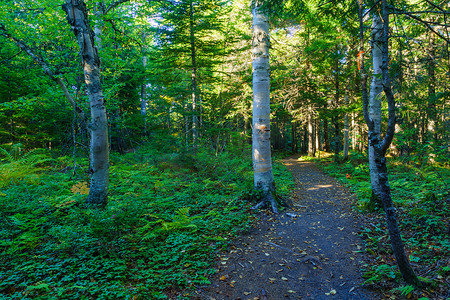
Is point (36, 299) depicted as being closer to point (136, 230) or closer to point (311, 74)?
point (136, 230)

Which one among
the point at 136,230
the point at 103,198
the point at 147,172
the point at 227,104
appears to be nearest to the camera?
the point at 136,230

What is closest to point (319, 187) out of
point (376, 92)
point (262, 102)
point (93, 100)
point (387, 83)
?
point (376, 92)

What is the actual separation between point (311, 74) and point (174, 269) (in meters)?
14.5

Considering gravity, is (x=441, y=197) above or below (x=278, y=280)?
above

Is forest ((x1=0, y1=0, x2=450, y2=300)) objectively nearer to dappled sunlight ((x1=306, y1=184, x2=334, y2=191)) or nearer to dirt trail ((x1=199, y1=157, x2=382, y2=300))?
dirt trail ((x1=199, y1=157, x2=382, y2=300))

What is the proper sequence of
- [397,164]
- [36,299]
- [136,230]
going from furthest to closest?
[397,164]
[136,230]
[36,299]

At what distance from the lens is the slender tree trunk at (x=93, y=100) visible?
4469 mm

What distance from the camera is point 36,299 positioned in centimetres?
218

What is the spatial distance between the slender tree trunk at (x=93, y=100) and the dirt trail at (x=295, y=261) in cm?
320

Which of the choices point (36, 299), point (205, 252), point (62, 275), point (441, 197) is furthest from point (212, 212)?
point (441, 197)

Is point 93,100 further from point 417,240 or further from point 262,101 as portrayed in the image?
point 417,240

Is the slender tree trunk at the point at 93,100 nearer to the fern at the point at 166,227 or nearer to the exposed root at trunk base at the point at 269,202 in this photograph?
the fern at the point at 166,227

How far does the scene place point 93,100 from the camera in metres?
4.65

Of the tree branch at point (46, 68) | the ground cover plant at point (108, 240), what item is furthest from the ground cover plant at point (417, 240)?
the tree branch at point (46, 68)
